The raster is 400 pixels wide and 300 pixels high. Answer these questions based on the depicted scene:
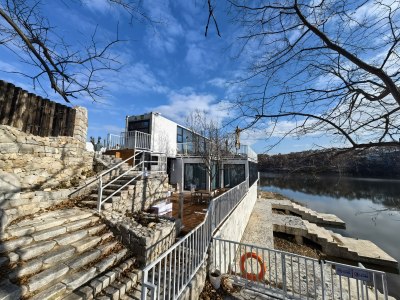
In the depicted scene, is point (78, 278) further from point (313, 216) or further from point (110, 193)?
point (313, 216)

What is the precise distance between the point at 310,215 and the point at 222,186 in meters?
7.87

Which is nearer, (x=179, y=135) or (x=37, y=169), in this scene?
(x=37, y=169)

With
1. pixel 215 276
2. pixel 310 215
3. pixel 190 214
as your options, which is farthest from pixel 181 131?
pixel 215 276

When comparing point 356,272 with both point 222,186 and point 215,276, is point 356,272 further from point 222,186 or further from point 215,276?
point 222,186

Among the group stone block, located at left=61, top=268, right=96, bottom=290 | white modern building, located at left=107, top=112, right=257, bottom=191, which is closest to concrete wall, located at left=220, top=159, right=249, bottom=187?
white modern building, located at left=107, top=112, right=257, bottom=191

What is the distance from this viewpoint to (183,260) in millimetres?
3264

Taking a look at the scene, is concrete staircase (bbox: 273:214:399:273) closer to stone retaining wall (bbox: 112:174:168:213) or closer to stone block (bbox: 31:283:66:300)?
stone retaining wall (bbox: 112:174:168:213)

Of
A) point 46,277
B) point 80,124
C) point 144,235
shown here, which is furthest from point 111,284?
point 80,124

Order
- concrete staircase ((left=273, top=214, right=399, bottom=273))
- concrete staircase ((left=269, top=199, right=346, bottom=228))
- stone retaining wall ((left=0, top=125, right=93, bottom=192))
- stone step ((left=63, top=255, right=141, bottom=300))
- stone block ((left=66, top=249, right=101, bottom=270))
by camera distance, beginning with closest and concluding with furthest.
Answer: stone step ((left=63, top=255, right=141, bottom=300)), stone block ((left=66, top=249, right=101, bottom=270)), stone retaining wall ((left=0, top=125, right=93, bottom=192)), concrete staircase ((left=273, top=214, right=399, bottom=273)), concrete staircase ((left=269, top=199, right=346, bottom=228))

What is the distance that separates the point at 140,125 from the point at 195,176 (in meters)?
6.74

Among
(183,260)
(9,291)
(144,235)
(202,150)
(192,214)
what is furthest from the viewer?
(202,150)

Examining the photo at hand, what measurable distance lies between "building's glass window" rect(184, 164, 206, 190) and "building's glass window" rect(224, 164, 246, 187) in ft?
7.46

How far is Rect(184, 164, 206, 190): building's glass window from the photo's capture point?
57.3 ft

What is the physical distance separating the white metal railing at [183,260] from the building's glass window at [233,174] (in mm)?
11455
